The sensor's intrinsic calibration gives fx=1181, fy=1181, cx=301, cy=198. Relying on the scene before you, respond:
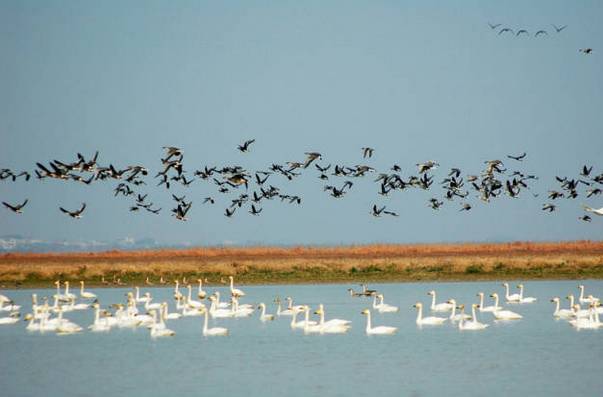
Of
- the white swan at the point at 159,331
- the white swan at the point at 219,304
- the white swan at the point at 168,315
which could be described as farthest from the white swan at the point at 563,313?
the white swan at the point at 168,315

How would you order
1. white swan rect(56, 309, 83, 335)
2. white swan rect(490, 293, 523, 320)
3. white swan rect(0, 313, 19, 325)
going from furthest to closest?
white swan rect(0, 313, 19, 325) < white swan rect(490, 293, 523, 320) < white swan rect(56, 309, 83, 335)

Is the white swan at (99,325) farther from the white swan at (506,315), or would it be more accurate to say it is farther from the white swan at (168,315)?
the white swan at (506,315)

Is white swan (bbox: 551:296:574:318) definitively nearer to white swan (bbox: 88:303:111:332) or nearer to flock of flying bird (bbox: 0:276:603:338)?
flock of flying bird (bbox: 0:276:603:338)

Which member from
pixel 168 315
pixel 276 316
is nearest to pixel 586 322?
pixel 276 316

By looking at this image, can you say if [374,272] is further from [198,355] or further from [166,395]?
[166,395]

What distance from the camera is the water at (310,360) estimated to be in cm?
2528

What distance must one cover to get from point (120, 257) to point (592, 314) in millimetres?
44735

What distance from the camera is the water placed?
25.3 m

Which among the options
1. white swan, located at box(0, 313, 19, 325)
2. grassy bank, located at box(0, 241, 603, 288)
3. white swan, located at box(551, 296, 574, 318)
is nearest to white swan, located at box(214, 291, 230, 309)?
white swan, located at box(0, 313, 19, 325)

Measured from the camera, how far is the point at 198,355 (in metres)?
31.2

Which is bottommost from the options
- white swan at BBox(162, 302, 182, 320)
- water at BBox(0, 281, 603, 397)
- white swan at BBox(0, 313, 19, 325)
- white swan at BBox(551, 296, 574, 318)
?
water at BBox(0, 281, 603, 397)

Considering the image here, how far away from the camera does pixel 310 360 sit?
29812 mm

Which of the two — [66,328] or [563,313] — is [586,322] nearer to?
[563,313]

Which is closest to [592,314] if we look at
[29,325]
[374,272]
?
[29,325]
